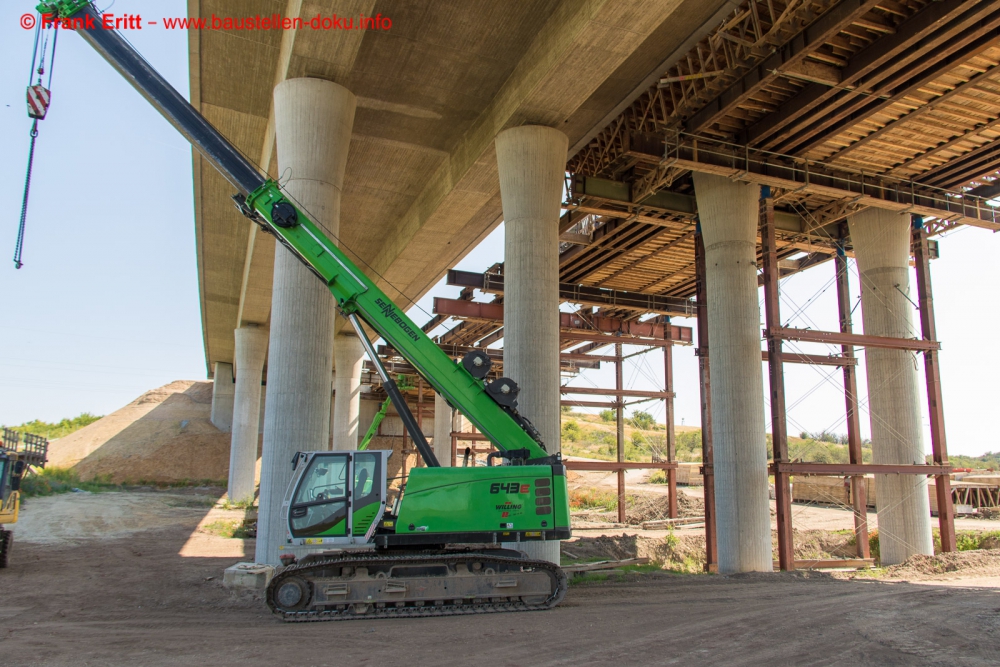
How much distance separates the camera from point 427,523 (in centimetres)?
1041

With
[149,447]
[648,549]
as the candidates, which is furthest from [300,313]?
[149,447]

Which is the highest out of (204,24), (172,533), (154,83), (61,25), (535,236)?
(204,24)

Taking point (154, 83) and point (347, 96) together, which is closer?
point (154, 83)

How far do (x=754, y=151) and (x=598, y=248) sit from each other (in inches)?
326

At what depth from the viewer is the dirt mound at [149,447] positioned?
4988 centimetres

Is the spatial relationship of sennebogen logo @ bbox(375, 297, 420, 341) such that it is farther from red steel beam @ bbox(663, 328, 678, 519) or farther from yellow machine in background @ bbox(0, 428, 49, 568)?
red steel beam @ bbox(663, 328, 678, 519)

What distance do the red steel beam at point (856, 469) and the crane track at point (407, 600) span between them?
10.8 meters

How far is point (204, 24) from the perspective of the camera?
51.6ft

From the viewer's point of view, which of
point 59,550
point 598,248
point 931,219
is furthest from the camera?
point 598,248

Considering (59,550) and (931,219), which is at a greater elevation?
(931,219)

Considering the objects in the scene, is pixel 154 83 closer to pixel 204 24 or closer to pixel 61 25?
pixel 61 25

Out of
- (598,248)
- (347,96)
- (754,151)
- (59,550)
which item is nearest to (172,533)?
(59,550)

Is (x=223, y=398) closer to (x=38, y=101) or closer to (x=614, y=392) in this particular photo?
(x=614, y=392)

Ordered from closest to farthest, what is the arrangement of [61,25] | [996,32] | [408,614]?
[408,614]
[61,25]
[996,32]
